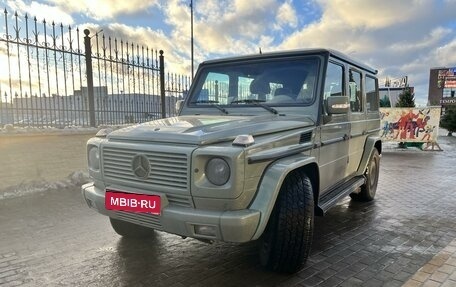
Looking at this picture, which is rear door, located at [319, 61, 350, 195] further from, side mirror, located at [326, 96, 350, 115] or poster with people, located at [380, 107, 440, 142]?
poster with people, located at [380, 107, 440, 142]

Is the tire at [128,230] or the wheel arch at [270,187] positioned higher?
the wheel arch at [270,187]

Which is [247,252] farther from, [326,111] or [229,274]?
[326,111]

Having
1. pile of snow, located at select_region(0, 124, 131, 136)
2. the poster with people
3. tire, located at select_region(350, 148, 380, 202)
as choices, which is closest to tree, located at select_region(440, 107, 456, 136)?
the poster with people

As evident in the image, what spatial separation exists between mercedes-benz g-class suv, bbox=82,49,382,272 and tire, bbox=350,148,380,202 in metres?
1.35

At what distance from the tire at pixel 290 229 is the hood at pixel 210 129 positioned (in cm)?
50

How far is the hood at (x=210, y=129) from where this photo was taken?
279 cm

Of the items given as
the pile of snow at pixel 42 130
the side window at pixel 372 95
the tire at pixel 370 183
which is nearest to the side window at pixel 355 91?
the side window at pixel 372 95

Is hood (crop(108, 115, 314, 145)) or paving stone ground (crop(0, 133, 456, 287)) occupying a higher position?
hood (crop(108, 115, 314, 145))

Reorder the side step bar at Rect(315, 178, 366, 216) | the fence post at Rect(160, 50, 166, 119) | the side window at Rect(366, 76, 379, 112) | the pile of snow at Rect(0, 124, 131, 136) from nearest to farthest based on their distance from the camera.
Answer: the side step bar at Rect(315, 178, 366, 216) → the side window at Rect(366, 76, 379, 112) → the pile of snow at Rect(0, 124, 131, 136) → the fence post at Rect(160, 50, 166, 119)

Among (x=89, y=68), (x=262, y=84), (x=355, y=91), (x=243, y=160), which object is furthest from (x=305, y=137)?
(x=89, y=68)

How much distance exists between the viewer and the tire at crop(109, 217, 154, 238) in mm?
3959

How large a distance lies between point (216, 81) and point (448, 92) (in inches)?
2720

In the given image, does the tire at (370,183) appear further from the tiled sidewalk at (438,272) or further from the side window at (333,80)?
the tiled sidewalk at (438,272)

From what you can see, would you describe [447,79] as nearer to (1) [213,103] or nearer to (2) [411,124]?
(2) [411,124]
